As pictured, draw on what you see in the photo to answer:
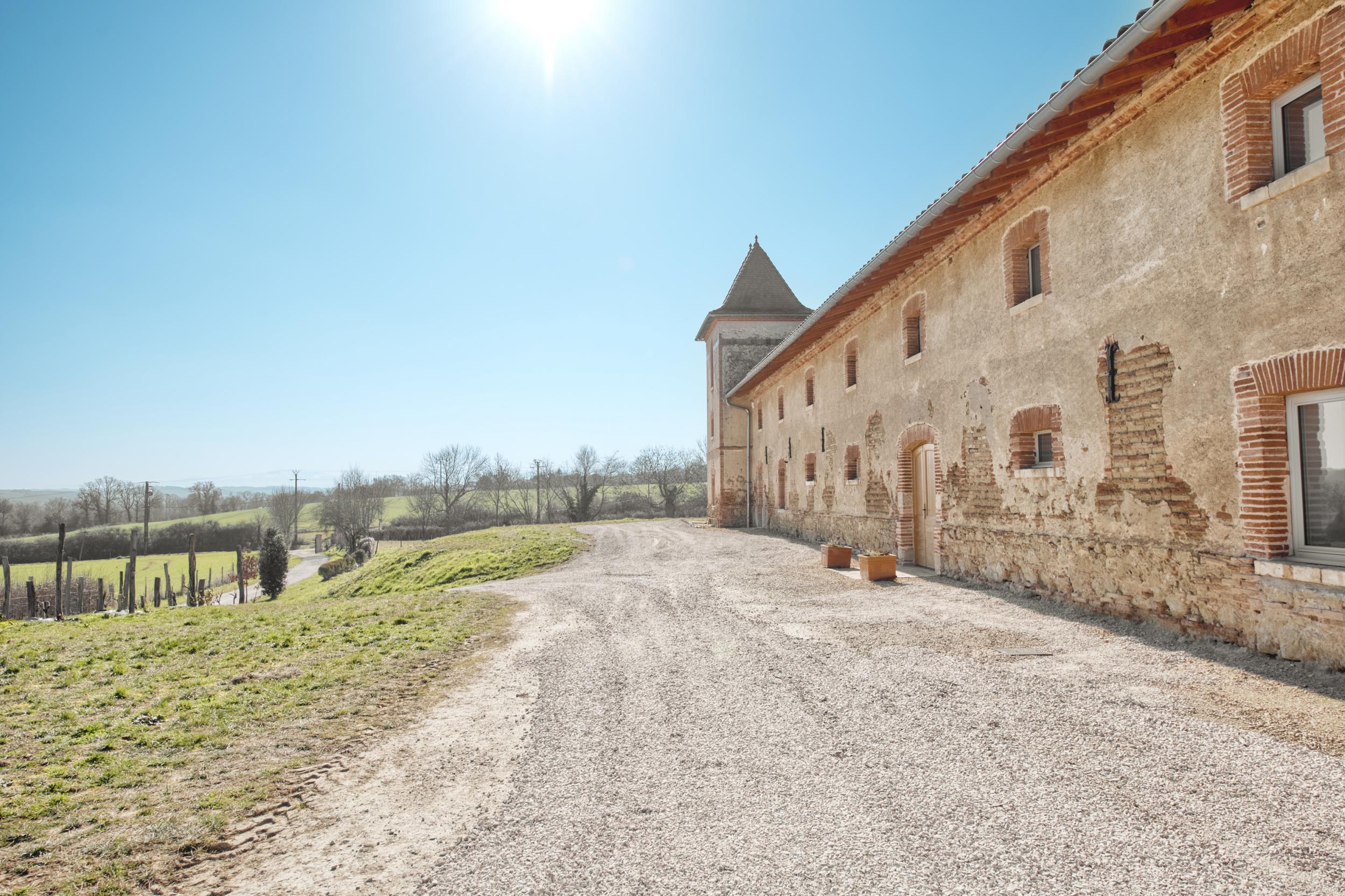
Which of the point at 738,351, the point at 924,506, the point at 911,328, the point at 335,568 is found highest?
the point at 738,351

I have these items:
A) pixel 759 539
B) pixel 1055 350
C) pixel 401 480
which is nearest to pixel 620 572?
pixel 759 539

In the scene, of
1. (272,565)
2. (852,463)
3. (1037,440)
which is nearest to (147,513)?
(272,565)

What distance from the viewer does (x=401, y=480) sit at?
85562mm

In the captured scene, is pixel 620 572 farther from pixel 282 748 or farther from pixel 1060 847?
pixel 1060 847

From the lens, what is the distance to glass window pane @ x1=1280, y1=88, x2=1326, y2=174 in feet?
17.0

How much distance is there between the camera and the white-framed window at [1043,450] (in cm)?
860

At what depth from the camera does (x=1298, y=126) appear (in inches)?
210

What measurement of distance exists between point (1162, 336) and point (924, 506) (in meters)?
6.06

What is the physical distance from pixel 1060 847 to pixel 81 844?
441 cm

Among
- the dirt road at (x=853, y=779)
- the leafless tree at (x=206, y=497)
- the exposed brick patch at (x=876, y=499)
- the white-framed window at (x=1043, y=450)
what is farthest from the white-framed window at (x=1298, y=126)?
the leafless tree at (x=206, y=497)

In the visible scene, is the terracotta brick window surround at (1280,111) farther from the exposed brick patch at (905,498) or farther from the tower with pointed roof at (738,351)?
the tower with pointed roof at (738,351)

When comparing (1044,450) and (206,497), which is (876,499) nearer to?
(1044,450)

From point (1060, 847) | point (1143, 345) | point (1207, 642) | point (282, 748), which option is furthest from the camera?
point (1143, 345)

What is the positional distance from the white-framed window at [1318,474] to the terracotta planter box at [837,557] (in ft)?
23.3
